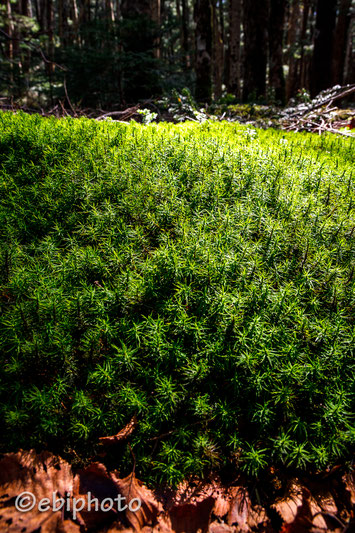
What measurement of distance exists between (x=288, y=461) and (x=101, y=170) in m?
2.72

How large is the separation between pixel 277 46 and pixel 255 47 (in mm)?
837

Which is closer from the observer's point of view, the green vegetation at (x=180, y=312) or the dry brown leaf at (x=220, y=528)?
the dry brown leaf at (x=220, y=528)

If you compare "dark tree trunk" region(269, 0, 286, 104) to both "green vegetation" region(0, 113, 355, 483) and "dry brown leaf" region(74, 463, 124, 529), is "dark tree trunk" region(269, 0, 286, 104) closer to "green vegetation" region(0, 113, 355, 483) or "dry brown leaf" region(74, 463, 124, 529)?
"green vegetation" region(0, 113, 355, 483)

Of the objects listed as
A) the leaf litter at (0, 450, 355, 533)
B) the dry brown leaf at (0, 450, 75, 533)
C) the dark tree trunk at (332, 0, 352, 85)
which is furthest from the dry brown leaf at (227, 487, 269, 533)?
the dark tree trunk at (332, 0, 352, 85)

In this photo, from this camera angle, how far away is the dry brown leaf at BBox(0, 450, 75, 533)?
1522mm

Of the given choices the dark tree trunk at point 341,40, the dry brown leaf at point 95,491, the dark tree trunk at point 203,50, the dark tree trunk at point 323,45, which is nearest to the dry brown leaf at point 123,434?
the dry brown leaf at point 95,491

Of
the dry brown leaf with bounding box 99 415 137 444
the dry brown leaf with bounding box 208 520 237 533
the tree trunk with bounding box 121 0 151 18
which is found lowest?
the dry brown leaf with bounding box 208 520 237 533

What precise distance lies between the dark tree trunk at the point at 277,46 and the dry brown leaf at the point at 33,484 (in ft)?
38.2

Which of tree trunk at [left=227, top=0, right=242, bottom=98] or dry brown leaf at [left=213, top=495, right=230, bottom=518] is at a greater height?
tree trunk at [left=227, top=0, right=242, bottom=98]

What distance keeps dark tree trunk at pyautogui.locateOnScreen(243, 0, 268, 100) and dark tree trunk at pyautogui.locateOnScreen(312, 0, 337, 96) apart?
159 cm

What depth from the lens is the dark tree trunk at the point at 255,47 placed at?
33.3 ft

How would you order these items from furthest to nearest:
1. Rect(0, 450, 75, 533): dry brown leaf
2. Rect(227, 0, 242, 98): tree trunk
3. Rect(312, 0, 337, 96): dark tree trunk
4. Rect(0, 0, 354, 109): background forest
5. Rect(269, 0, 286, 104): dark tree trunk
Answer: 1. Rect(227, 0, 242, 98): tree trunk
2. Rect(269, 0, 286, 104): dark tree trunk
3. Rect(312, 0, 337, 96): dark tree trunk
4. Rect(0, 0, 354, 109): background forest
5. Rect(0, 450, 75, 533): dry brown leaf

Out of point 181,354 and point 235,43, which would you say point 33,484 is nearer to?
point 181,354

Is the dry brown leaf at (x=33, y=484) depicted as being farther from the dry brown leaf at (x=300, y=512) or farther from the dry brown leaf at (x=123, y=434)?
the dry brown leaf at (x=300, y=512)
